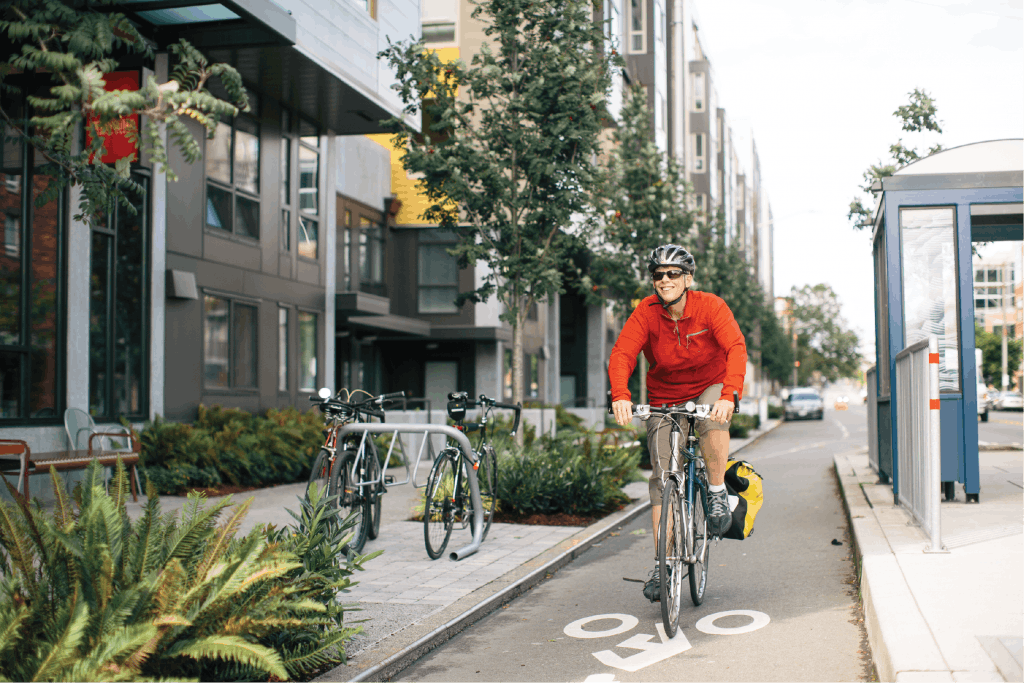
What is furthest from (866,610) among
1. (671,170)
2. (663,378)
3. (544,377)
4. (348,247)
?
(544,377)

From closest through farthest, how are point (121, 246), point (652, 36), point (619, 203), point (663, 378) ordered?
point (663, 378)
point (121, 246)
point (619, 203)
point (652, 36)

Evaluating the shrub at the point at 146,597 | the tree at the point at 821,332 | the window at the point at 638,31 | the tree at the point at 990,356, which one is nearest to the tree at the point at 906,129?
the shrub at the point at 146,597

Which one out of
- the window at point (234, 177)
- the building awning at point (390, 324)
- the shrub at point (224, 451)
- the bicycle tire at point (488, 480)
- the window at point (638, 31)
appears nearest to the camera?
the bicycle tire at point (488, 480)

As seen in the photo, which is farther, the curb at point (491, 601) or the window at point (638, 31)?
the window at point (638, 31)

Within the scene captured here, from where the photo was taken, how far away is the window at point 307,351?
19.3m

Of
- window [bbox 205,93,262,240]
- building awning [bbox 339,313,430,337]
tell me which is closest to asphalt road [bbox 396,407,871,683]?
window [bbox 205,93,262,240]

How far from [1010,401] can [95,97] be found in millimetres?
67002

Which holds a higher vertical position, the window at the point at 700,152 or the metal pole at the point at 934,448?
the window at the point at 700,152

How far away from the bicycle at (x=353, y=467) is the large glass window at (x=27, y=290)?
16.7 feet

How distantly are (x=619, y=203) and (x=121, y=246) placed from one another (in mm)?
11447

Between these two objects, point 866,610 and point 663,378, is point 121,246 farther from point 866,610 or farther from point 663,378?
point 866,610

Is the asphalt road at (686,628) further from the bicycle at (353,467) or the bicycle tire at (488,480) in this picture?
the bicycle at (353,467)

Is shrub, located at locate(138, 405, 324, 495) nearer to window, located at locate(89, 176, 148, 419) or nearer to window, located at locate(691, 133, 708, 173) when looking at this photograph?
window, located at locate(89, 176, 148, 419)

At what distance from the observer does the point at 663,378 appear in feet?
19.7
